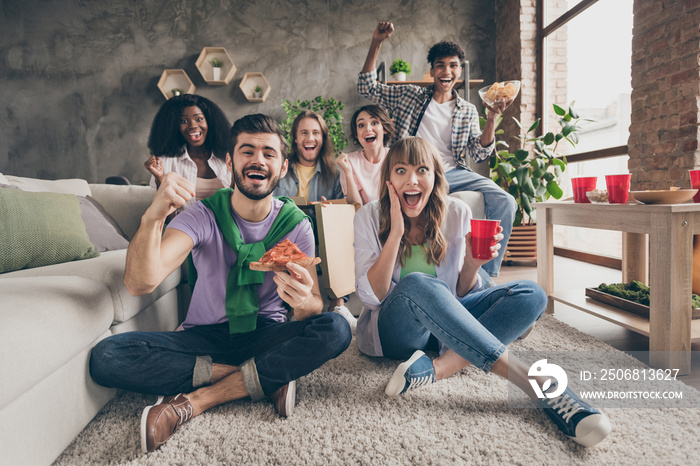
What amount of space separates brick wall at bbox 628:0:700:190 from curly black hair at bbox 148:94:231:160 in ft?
9.87

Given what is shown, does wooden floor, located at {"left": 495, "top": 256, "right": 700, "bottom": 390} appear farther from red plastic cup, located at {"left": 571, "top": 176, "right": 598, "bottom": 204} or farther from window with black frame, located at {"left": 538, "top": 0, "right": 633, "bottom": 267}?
red plastic cup, located at {"left": 571, "top": 176, "right": 598, "bottom": 204}

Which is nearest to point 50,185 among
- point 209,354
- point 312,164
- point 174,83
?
point 312,164

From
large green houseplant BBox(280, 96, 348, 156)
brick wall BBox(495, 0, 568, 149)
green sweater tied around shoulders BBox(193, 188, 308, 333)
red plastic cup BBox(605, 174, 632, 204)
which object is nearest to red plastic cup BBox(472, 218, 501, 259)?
green sweater tied around shoulders BBox(193, 188, 308, 333)

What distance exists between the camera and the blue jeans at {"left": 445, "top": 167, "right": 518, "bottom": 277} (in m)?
2.36

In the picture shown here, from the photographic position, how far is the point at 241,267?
133cm

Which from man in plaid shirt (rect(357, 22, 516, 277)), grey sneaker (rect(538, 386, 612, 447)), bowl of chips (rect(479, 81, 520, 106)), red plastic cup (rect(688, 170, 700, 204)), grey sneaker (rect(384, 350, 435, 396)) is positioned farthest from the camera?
man in plaid shirt (rect(357, 22, 516, 277))

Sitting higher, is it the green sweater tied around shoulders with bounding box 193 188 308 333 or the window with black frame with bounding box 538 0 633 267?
the window with black frame with bounding box 538 0 633 267

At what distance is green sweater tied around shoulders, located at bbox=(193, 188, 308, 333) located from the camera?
1.32m

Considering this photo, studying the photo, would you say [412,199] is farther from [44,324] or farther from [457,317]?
[44,324]

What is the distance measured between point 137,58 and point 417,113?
358 centimetres

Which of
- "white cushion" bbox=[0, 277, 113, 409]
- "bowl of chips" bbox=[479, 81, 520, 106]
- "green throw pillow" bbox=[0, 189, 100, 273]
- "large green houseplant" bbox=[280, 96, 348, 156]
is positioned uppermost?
"large green houseplant" bbox=[280, 96, 348, 156]

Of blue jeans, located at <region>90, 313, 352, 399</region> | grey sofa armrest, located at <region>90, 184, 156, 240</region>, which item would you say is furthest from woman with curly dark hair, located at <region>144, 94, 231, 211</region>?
blue jeans, located at <region>90, 313, 352, 399</region>

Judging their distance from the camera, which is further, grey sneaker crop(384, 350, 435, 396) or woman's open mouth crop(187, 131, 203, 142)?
woman's open mouth crop(187, 131, 203, 142)

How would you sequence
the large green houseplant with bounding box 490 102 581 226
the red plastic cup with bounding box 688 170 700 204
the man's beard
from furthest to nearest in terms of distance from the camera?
the large green houseplant with bounding box 490 102 581 226, the red plastic cup with bounding box 688 170 700 204, the man's beard
